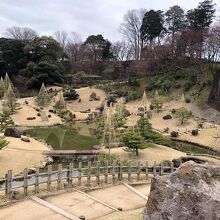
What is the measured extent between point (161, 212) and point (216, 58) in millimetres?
43728

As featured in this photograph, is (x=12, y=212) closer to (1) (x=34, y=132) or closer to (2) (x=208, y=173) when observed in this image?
(2) (x=208, y=173)

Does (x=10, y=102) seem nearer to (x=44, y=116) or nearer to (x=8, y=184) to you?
(x=44, y=116)

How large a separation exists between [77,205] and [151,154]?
1121 centimetres

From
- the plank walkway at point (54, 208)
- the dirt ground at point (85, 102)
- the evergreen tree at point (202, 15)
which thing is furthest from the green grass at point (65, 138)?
the evergreen tree at point (202, 15)

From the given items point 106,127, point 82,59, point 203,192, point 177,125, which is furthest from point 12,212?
point 82,59

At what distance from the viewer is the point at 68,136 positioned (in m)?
28.0

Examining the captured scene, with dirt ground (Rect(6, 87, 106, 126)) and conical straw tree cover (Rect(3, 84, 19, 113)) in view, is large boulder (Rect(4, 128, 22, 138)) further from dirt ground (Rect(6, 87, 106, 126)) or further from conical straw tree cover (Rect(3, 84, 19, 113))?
conical straw tree cover (Rect(3, 84, 19, 113))

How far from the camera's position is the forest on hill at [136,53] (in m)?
46.5

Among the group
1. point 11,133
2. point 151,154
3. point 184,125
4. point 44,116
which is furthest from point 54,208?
point 44,116

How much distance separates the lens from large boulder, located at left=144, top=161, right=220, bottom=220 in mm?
6004

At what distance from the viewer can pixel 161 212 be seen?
6.18 metres

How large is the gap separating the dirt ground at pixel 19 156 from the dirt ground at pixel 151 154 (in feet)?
13.5

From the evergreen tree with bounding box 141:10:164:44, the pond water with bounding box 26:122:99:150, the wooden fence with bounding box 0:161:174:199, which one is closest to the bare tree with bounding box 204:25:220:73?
the evergreen tree with bounding box 141:10:164:44

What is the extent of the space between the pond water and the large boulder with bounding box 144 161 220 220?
17449 mm
